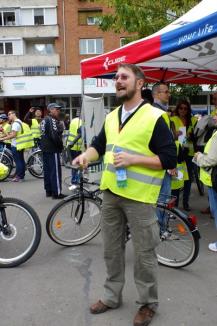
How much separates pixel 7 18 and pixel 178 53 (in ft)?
112

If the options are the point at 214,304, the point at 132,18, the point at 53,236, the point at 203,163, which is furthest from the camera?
the point at 132,18

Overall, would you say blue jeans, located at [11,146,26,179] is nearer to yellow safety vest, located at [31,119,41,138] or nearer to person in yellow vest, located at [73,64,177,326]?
yellow safety vest, located at [31,119,41,138]

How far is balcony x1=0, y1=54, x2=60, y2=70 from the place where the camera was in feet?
116

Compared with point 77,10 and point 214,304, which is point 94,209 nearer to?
point 214,304

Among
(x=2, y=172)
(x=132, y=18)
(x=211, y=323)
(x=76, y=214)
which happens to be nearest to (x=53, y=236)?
(x=76, y=214)

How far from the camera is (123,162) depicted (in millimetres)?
2941

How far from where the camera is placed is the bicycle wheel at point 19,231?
4453 millimetres

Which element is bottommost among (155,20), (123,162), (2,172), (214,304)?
(214,304)

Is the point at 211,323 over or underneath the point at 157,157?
underneath

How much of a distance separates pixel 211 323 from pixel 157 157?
140 centimetres

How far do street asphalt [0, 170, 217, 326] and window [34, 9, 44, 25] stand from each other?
34.4m

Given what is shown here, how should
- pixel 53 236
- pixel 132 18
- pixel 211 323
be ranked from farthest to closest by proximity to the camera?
pixel 132 18, pixel 53 236, pixel 211 323

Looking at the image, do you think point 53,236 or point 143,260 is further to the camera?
point 53,236

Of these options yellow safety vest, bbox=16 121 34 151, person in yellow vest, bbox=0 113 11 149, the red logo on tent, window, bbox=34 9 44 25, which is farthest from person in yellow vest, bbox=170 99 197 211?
window, bbox=34 9 44 25
